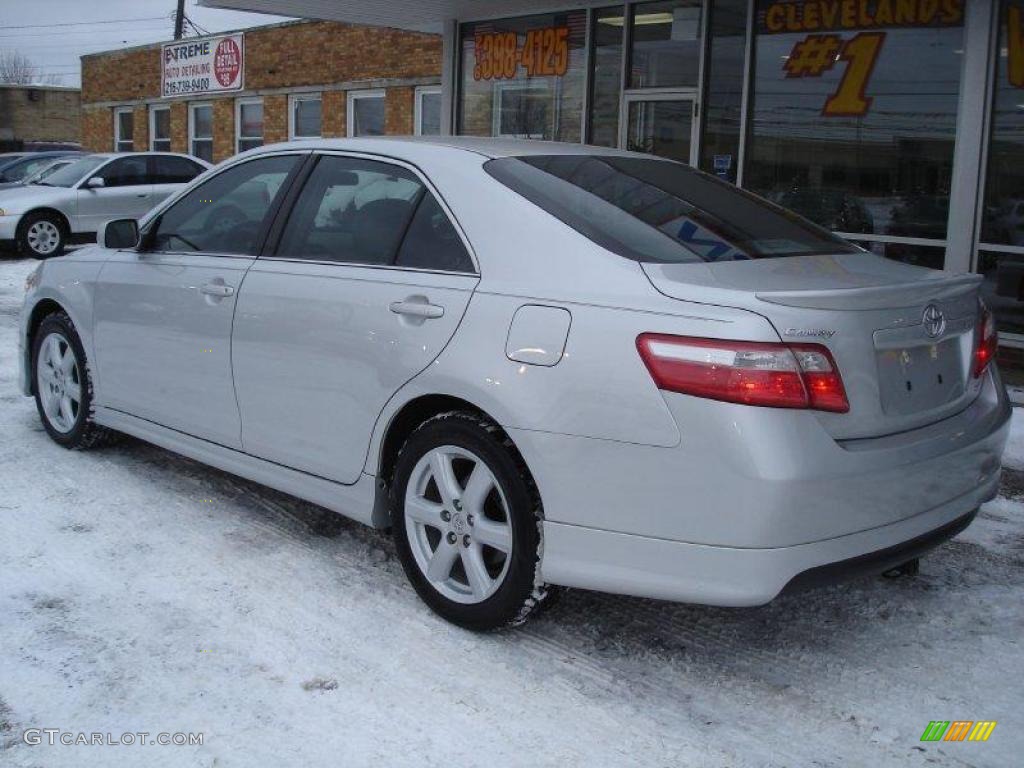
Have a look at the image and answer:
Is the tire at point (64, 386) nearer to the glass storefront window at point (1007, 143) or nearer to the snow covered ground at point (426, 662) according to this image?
the snow covered ground at point (426, 662)

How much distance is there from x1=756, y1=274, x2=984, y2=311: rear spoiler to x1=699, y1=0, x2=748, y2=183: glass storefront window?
7.24 meters

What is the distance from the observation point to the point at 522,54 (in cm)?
1235

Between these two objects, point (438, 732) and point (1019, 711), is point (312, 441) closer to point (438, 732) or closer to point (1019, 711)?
point (438, 732)

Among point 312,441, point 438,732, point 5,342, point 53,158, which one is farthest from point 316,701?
point 53,158

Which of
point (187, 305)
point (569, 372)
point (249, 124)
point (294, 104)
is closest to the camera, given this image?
→ point (569, 372)

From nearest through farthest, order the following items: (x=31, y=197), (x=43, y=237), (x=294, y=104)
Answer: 1. (x=31, y=197)
2. (x=43, y=237)
3. (x=294, y=104)

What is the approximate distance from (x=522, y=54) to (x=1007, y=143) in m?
5.65

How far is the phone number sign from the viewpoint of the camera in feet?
71.9

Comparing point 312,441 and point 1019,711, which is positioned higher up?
point 312,441

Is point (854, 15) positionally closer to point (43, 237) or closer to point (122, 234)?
point (122, 234)

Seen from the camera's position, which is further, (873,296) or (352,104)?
(352,104)

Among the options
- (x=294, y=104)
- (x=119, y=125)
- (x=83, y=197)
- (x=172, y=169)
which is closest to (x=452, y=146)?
(x=83, y=197)

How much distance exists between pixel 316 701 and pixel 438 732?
1.29 feet

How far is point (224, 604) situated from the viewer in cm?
381
